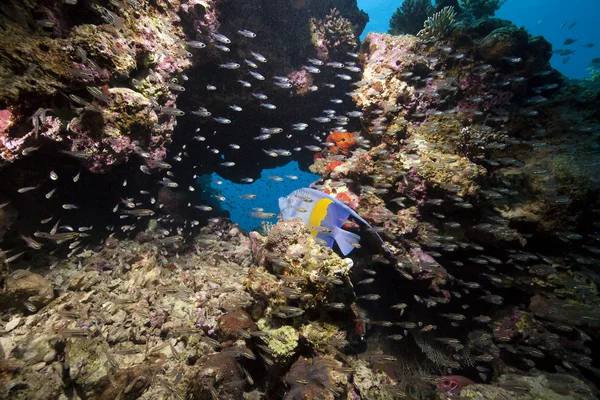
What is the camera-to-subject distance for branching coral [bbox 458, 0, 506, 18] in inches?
462

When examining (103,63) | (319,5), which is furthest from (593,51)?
(103,63)

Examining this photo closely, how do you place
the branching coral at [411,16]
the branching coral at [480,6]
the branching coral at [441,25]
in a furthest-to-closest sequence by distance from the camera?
the branching coral at [480,6], the branching coral at [411,16], the branching coral at [441,25]

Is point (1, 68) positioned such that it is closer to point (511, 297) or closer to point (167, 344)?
point (167, 344)

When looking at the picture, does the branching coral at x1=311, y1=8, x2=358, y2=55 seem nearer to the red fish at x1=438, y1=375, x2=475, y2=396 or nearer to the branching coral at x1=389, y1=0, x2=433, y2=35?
the branching coral at x1=389, y1=0, x2=433, y2=35

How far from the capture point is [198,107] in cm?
936

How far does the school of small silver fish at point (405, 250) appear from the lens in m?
4.36

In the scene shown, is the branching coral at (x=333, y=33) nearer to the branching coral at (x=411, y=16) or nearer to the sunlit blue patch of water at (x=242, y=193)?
the branching coral at (x=411, y=16)

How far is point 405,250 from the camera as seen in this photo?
245 inches

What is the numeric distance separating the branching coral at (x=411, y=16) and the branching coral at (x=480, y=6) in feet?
6.94

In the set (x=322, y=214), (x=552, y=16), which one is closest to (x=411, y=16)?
(x=322, y=214)

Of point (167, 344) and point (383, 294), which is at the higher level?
point (383, 294)

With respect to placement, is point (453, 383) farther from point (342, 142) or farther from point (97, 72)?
point (97, 72)

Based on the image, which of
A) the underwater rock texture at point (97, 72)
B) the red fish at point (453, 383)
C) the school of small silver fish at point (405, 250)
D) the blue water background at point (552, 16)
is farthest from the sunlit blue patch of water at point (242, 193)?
the blue water background at point (552, 16)

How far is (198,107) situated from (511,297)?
10774mm
